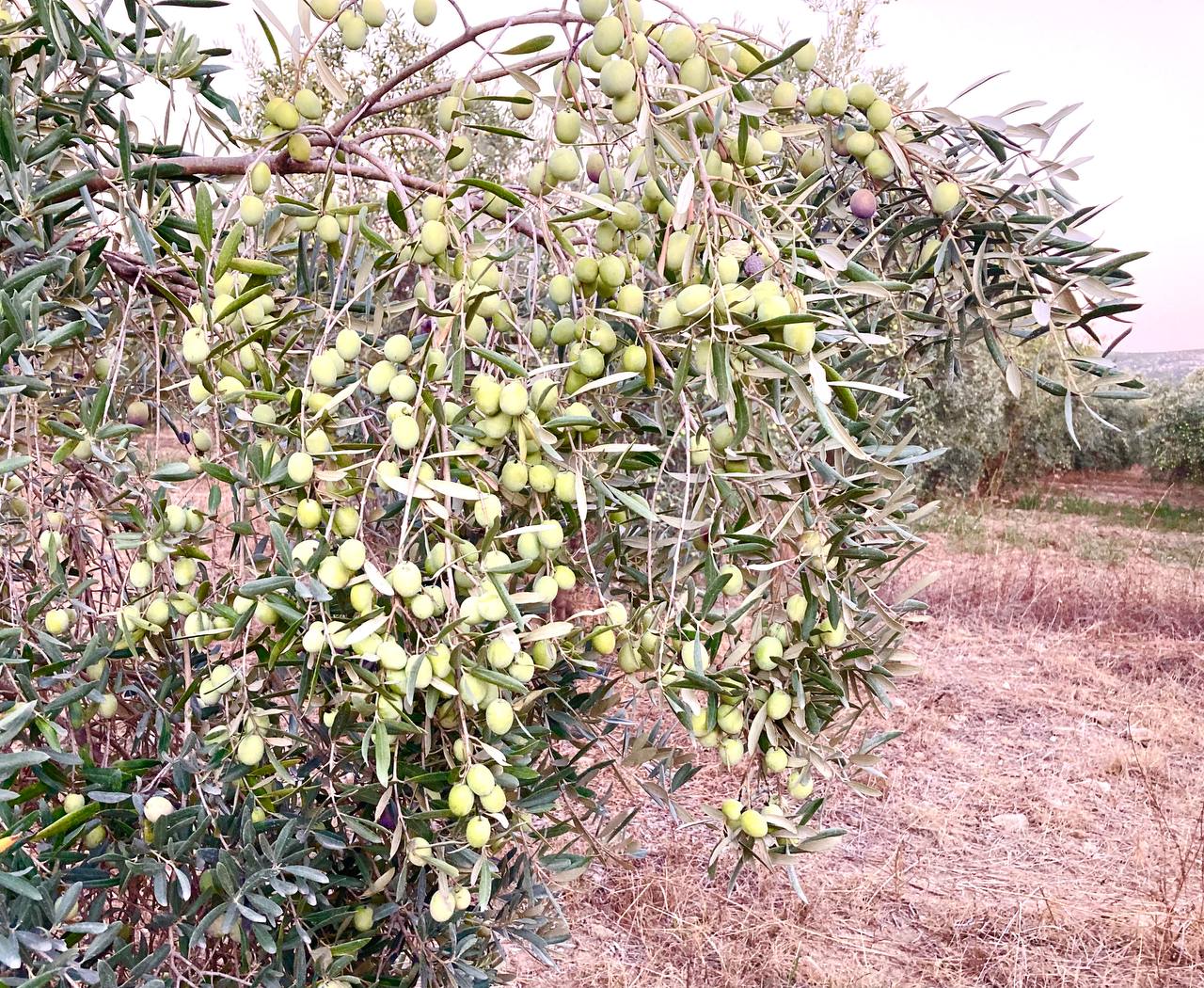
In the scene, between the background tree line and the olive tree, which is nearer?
the olive tree

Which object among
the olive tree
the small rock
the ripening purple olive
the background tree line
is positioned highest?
the ripening purple olive

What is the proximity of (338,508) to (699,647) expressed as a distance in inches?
12.4

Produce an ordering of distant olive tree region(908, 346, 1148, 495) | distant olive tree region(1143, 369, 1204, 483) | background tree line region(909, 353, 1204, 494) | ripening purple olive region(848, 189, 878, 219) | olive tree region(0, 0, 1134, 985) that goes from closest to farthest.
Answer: olive tree region(0, 0, 1134, 985), ripening purple olive region(848, 189, 878, 219), distant olive tree region(908, 346, 1148, 495), background tree line region(909, 353, 1204, 494), distant olive tree region(1143, 369, 1204, 483)

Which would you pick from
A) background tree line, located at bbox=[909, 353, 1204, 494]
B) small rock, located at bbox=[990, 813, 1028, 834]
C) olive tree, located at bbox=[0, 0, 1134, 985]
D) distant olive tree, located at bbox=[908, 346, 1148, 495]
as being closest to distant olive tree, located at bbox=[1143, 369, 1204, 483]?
background tree line, located at bbox=[909, 353, 1204, 494]

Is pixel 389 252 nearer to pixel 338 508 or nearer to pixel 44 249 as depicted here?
pixel 338 508

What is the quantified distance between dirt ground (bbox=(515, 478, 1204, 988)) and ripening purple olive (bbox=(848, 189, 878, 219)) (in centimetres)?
93

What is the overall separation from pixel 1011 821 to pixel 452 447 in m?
3.54

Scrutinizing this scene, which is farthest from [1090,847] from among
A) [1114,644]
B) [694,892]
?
[1114,644]

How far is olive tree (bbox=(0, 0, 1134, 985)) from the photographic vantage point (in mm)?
686

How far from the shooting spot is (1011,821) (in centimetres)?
352

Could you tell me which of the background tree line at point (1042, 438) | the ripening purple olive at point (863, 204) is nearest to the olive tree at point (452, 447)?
the ripening purple olive at point (863, 204)

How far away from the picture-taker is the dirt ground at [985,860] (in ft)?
8.39

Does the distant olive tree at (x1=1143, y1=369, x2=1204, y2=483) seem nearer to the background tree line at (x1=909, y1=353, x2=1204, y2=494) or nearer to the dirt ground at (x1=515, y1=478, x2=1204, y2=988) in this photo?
the background tree line at (x1=909, y1=353, x2=1204, y2=494)

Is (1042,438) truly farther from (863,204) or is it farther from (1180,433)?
(863,204)
